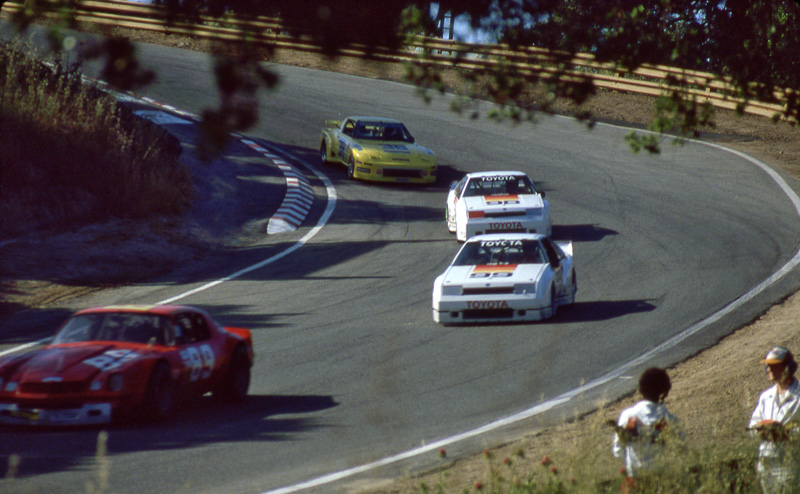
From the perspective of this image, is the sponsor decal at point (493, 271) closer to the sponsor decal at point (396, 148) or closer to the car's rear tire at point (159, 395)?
the car's rear tire at point (159, 395)

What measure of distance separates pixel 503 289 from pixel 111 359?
20.5 ft

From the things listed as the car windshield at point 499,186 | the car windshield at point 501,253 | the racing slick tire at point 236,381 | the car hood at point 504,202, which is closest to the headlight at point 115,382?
the racing slick tire at point 236,381

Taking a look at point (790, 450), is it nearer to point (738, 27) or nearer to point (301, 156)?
point (738, 27)

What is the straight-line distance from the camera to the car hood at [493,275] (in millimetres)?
13930

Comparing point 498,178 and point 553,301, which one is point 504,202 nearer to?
point 498,178

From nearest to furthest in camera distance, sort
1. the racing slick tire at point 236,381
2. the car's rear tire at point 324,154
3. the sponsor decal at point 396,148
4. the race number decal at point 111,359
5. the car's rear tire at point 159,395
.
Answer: the race number decal at point 111,359 → the car's rear tire at point 159,395 → the racing slick tire at point 236,381 → the sponsor decal at point 396,148 → the car's rear tire at point 324,154

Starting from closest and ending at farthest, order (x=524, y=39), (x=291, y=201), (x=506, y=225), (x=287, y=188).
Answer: (x=524, y=39) → (x=506, y=225) → (x=291, y=201) → (x=287, y=188)

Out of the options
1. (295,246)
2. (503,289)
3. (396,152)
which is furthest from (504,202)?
(396,152)

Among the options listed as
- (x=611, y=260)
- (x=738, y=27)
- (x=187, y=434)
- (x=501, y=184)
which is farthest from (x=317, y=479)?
(x=501, y=184)

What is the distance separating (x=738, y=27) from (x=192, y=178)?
20.6m

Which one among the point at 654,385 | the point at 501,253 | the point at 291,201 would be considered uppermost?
the point at 654,385

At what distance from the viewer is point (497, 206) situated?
65.3ft

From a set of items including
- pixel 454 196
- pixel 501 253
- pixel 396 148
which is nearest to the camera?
pixel 501 253

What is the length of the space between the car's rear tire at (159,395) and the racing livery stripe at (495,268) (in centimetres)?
604
